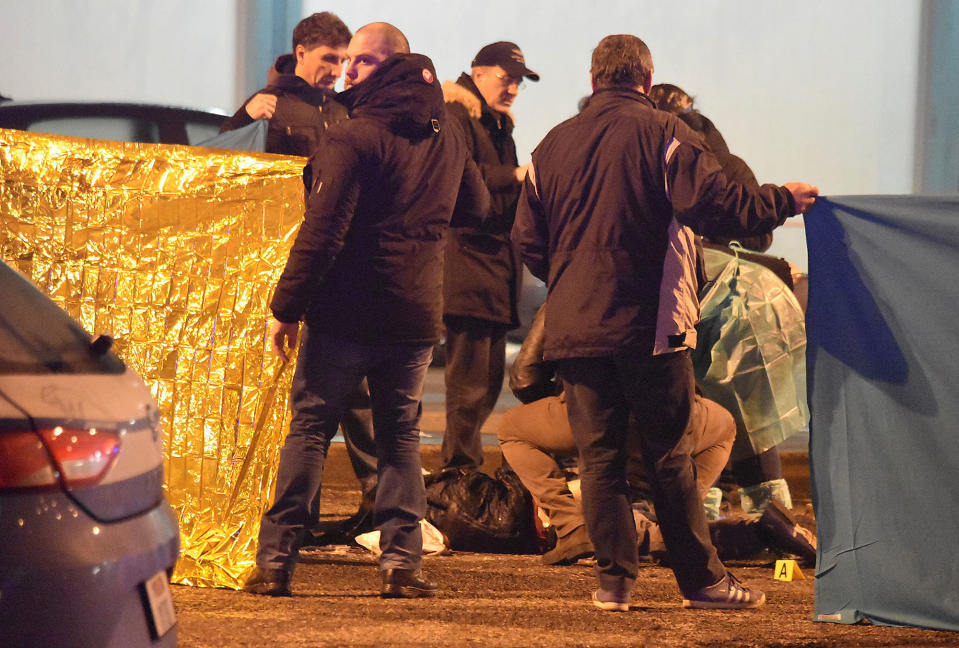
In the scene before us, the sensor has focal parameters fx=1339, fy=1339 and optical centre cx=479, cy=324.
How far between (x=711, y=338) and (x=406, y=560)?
1675 millimetres

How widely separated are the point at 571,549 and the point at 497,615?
998 mm

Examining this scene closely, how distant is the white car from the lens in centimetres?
247

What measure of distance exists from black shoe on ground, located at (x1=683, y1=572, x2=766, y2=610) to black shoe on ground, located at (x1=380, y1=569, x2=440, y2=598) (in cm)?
94

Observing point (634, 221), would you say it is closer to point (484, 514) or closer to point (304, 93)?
point (484, 514)

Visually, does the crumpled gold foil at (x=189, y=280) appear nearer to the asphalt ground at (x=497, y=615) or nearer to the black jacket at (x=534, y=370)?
the asphalt ground at (x=497, y=615)

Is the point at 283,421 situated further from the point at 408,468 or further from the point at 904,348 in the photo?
the point at 904,348

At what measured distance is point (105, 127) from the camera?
29.1 ft

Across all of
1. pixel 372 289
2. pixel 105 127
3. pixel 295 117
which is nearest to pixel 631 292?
pixel 372 289

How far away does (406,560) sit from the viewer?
479 cm

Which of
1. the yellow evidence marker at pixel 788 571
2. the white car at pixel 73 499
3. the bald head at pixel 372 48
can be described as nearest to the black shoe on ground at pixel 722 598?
the yellow evidence marker at pixel 788 571

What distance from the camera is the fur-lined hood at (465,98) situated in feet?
20.5

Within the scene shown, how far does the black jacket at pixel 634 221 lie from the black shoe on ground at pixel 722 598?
854 millimetres

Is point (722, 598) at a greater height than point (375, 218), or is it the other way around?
point (375, 218)

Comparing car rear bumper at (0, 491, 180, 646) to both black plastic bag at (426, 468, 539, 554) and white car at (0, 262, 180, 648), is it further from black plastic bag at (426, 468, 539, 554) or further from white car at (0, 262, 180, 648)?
black plastic bag at (426, 468, 539, 554)
